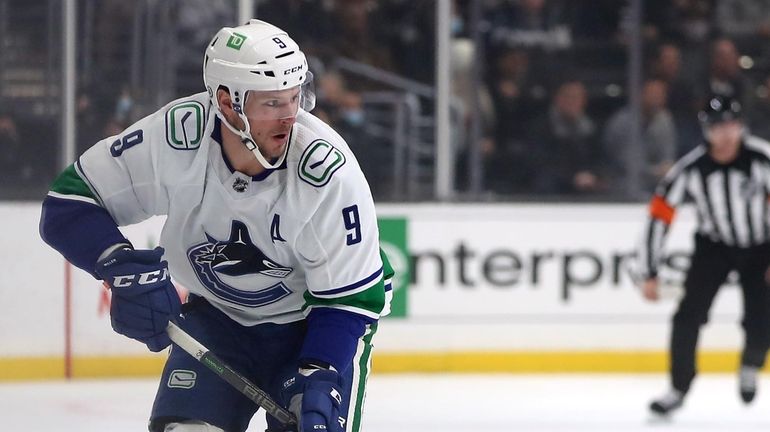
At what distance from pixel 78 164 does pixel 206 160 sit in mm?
246

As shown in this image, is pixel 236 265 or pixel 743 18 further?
pixel 743 18

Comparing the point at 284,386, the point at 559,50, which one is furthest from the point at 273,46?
the point at 559,50

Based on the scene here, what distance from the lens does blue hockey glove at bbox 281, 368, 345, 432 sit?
2385 millimetres

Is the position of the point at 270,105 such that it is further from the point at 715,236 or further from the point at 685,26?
the point at 685,26

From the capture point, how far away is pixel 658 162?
6539 mm

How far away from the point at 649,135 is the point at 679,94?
0.26 meters

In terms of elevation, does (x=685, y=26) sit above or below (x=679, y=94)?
above

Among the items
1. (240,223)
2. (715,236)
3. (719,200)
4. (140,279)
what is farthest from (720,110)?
(140,279)

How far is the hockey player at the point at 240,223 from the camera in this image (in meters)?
2.43

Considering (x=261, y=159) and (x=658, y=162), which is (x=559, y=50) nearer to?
(x=658, y=162)

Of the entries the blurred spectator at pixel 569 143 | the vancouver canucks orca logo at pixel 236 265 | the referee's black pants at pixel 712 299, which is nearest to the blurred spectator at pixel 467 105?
the blurred spectator at pixel 569 143

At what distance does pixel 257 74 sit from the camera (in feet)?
7.94

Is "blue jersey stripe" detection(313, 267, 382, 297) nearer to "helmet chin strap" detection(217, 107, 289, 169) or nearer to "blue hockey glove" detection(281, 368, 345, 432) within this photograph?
"blue hockey glove" detection(281, 368, 345, 432)

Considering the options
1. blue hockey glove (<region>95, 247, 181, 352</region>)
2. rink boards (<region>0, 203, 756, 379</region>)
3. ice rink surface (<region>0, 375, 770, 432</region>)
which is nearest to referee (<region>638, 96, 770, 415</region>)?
ice rink surface (<region>0, 375, 770, 432</region>)
